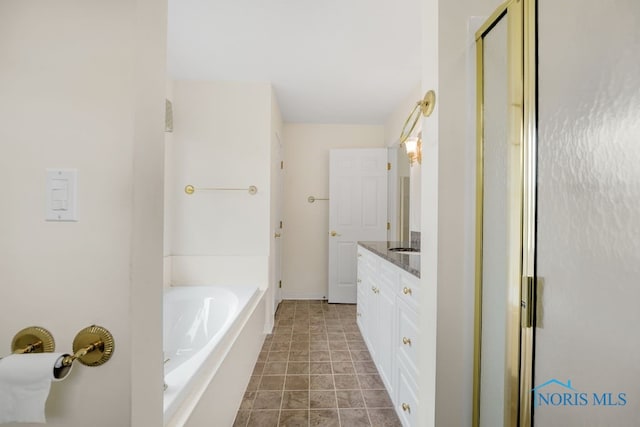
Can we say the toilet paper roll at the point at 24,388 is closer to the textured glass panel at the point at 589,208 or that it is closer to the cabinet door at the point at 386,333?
the textured glass panel at the point at 589,208

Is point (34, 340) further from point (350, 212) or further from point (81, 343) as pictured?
point (350, 212)

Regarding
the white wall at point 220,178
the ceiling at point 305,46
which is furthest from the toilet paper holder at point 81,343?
the white wall at point 220,178

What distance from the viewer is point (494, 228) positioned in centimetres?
86

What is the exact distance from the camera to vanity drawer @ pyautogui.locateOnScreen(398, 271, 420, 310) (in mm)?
1359

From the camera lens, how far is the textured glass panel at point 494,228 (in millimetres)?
820

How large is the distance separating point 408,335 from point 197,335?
1.69 m

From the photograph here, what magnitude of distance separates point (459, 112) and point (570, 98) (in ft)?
1.21

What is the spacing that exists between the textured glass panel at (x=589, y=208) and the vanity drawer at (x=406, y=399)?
2.54ft

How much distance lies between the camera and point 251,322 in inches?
84.6

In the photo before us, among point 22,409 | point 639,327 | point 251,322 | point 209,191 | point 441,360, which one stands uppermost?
point 209,191

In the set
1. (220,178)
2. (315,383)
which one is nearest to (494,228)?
(315,383)

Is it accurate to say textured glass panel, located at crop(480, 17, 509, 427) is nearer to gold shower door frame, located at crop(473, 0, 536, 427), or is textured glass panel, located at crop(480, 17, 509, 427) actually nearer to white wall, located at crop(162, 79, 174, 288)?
gold shower door frame, located at crop(473, 0, 536, 427)

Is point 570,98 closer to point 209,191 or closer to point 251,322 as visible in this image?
point 251,322

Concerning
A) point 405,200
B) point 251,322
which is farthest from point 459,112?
point 405,200
